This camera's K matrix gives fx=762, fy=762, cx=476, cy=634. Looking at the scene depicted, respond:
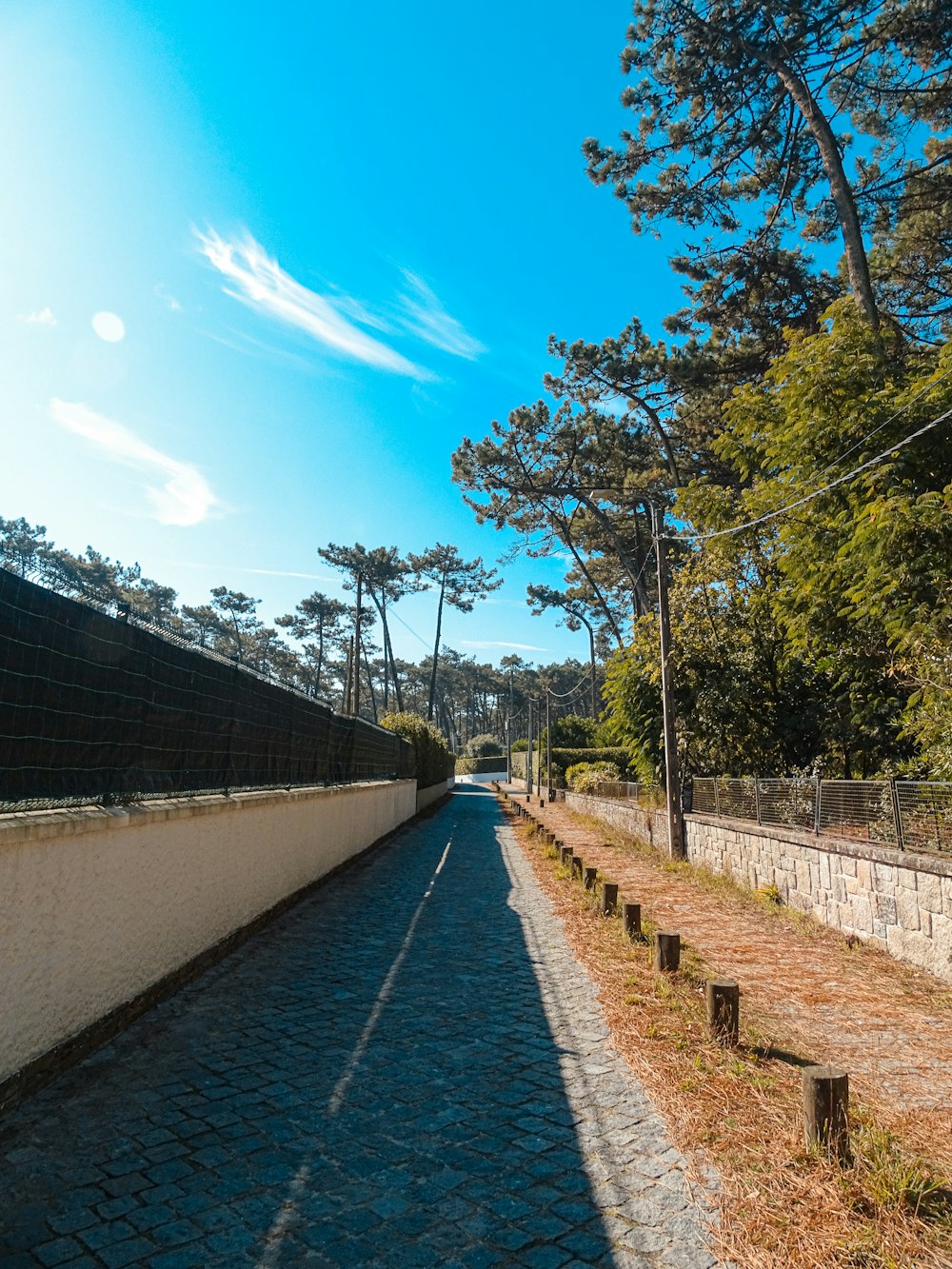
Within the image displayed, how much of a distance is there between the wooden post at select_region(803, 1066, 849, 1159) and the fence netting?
13.2 feet

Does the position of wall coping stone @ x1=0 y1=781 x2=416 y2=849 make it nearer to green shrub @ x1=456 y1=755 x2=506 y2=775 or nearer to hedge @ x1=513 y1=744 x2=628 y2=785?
hedge @ x1=513 y1=744 x2=628 y2=785

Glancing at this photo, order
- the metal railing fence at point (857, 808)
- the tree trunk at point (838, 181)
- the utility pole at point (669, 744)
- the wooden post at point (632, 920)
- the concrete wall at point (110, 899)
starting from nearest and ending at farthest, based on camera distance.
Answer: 1. the concrete wall at point (110, 899)
2. the metal railing fence at point (857, 808)
3. the wooden post at point (632, 920)
4. the tree trunk at point (838, 181)
5. the utility pole at point (669, 744)

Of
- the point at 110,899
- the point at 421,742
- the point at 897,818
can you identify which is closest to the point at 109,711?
the point at 110,899

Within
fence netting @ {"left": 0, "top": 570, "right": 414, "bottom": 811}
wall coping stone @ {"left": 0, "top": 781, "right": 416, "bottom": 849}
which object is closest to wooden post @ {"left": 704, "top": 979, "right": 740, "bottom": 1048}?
wall coping stone @ {"left": 0, "top": 781, "right": 416, "bottom": 849}

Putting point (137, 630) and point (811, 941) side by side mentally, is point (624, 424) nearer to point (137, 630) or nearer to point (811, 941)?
point (811, 941)

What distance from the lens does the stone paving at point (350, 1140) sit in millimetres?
2746

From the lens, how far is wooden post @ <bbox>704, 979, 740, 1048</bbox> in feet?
15.8

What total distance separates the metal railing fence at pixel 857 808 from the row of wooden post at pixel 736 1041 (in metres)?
2.56

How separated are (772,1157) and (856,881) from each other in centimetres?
528

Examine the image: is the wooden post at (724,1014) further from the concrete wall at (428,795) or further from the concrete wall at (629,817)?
the concrete wall at (428,795)

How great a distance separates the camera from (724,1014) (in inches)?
191

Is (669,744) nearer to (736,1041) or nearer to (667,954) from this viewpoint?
(667,954)

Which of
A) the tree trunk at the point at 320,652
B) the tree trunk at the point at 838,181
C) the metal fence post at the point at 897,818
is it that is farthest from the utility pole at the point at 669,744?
the tree trunk at the point at 320,652

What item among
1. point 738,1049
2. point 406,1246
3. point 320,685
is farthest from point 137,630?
point 320,685
